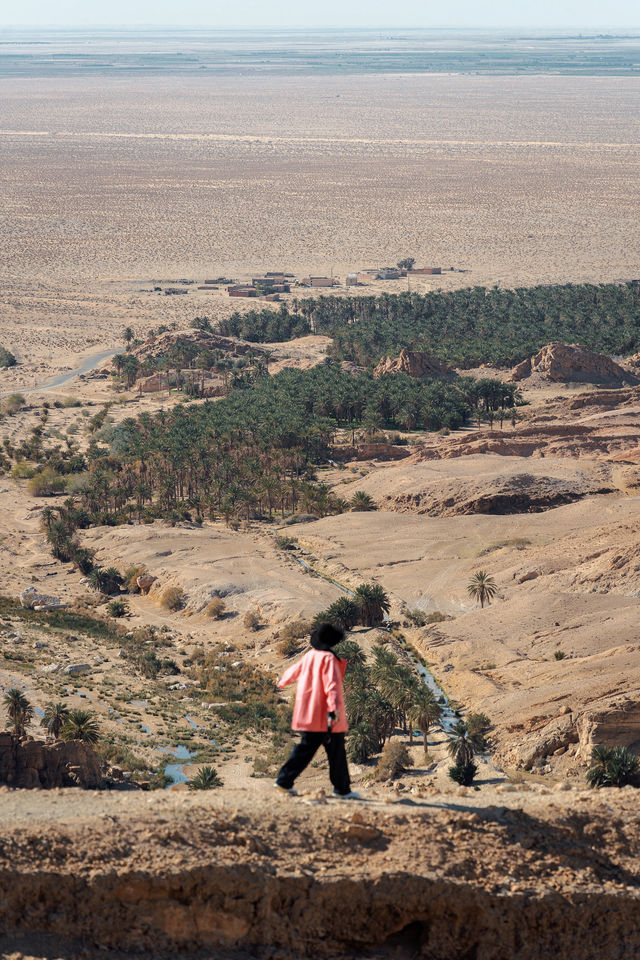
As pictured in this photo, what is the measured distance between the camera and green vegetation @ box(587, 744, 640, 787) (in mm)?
23812

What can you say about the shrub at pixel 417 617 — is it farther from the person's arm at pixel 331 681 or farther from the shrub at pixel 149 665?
the person's arm at pixel 331 681

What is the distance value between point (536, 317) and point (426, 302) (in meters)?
12.2

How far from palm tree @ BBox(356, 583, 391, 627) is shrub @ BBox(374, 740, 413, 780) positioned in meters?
10.6

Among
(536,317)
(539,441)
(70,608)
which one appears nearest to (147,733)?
(70,608)

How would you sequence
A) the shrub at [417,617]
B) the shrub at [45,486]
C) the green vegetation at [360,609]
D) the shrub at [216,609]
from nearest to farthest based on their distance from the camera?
the green vegetation at [360,609], the shrub at [417,617], the shrub at [216,609], the shrub at [45,486]

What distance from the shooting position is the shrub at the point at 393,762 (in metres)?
27.6

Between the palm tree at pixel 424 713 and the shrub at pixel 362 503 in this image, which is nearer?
the palm tree at pixel 424 713

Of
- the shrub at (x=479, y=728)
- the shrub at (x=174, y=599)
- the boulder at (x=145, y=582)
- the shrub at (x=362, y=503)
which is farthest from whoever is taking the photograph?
the shrub at (x=362, y=503)

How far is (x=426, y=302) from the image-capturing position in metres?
107

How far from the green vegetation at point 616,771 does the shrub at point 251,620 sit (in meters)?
18.2

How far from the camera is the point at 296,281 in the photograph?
5025 inches

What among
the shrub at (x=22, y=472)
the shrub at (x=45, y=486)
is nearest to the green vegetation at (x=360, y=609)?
the shrub at (x=45, y=486)

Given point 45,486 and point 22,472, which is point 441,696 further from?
point 22,472

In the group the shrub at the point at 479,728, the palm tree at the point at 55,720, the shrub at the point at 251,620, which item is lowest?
the shrub at the point at 251,620
